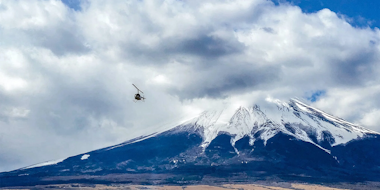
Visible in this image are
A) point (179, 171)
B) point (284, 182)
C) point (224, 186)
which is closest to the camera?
point (224, 186)

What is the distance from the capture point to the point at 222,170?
630ft

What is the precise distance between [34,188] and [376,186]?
455ft

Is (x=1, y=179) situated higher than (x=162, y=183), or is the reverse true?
(x=1, y=179)

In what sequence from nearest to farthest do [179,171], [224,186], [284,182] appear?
[224,186] → [284,182] → [179,171]

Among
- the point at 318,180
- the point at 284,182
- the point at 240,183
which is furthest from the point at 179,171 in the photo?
the point at 318,180

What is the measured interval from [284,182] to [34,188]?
102 m

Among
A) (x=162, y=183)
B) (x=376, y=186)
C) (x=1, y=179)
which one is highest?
(x=1, y=179)

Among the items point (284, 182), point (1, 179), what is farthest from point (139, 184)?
point (1, 179)

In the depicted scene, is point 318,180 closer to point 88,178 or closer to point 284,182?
point 284,182

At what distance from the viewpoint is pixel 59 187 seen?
163500 millimetres

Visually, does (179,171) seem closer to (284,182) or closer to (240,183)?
(240,183)

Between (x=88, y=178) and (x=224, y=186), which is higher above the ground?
(x=88, y=178)

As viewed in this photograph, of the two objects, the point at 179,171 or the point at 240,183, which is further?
the point at 179,171

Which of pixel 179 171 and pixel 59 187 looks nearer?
pixel 59 187
